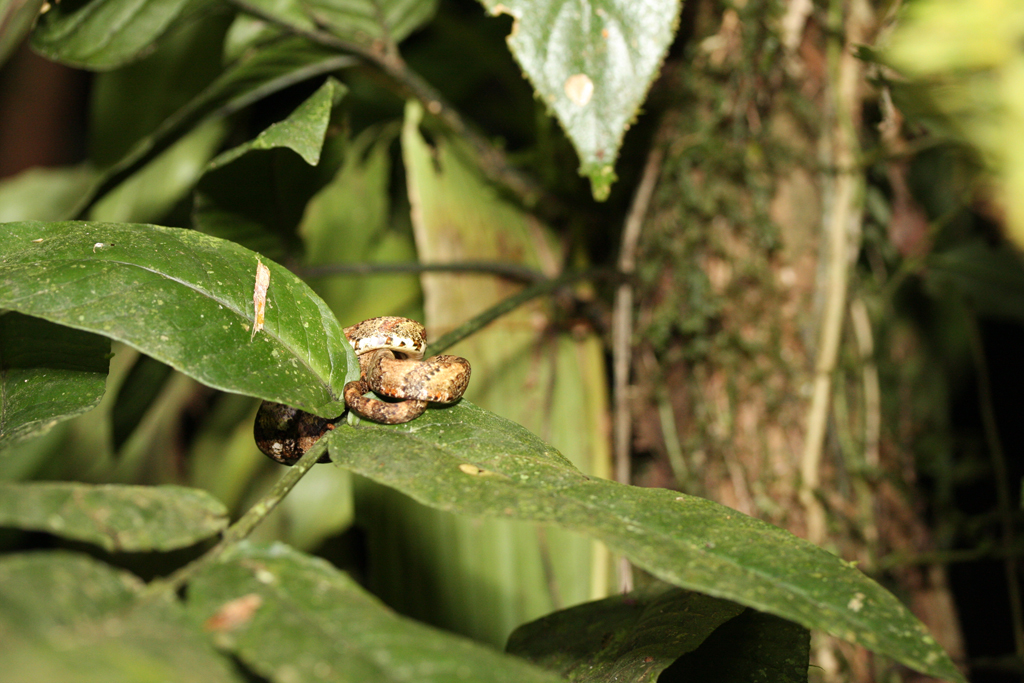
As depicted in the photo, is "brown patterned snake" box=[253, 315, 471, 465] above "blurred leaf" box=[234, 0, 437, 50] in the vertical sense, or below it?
below

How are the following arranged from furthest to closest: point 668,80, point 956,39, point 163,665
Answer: point 668,80, point 956,39, point 163,665

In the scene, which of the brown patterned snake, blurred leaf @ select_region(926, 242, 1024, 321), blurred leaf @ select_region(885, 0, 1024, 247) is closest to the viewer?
the brown patterned snake

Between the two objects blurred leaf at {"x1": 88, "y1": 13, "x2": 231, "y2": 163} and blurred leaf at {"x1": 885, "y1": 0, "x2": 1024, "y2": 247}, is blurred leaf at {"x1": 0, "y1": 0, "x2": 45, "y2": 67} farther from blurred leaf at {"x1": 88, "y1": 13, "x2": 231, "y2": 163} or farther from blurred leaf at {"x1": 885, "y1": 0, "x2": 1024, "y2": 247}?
blurred leaf at {"x1": 885, "y1": 0, "x2": 1024, "y2": 247}

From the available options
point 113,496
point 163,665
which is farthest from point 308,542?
point 163,665

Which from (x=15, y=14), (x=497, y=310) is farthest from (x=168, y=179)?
(x=497, y=310)

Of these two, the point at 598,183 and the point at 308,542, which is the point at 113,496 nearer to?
the point at 598,183

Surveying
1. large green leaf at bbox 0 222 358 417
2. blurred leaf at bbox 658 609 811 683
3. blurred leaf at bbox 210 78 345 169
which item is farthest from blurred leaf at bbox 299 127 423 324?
blurred leaf at bbox 658 609 811 683

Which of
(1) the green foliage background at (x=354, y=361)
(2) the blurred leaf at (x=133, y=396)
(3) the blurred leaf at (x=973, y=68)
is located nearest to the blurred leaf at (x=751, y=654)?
(1) the green foliage background at (x=354, y=361)
